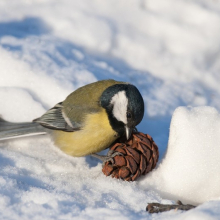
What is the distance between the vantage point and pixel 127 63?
367 centimetres

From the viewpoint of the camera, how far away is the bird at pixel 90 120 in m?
2.45

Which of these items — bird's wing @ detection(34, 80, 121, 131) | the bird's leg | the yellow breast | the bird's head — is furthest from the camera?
bird's wing @ detection(34, 80, 121, 131)

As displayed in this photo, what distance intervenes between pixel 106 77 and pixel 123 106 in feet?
3.04

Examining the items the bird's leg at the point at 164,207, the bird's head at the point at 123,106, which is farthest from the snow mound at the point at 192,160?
the bird's leg at the point at 164,207

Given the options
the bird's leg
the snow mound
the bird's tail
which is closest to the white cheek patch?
the snow mound

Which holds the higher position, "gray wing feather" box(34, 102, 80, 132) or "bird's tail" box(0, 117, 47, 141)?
"gray wing feather" box(34, 102, 80, 132)

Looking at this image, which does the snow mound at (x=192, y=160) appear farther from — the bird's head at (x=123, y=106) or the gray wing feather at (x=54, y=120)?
the gray wing feather at (x=54, y=120)

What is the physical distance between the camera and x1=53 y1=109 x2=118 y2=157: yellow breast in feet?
8.26

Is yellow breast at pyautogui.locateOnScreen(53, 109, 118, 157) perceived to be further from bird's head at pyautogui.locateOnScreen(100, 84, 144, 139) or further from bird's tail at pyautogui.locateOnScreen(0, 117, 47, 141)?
bird's tail at pyautogui.locateOnScreen(0, 117, 47, 141)

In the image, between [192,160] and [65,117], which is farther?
[65,117]

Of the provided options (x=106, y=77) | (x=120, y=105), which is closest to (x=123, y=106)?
(x=120, y=105)

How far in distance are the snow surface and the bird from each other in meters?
0.09

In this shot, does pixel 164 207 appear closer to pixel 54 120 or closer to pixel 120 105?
pixel 120 105

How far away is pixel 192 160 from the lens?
7.53 ft
